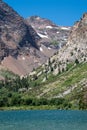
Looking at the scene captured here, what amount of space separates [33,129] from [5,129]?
10271mm

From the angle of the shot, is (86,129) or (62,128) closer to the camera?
(86,129)

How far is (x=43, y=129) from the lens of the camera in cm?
17038

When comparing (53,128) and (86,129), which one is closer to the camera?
(86,129)

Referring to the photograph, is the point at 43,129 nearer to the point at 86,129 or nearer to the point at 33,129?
the point at 33,129

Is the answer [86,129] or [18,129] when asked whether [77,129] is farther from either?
[18,129]

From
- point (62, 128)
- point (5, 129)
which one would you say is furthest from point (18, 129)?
point (62, 128)

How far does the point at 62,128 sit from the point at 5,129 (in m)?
21.2

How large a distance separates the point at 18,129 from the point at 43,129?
9.14 m

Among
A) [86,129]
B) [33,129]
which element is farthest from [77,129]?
[33,129]

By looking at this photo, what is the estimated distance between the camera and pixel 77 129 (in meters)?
165

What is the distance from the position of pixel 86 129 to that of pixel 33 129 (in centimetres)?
2070

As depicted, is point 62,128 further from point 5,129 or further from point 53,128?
point 5,129

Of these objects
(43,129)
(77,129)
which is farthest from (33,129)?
(77,129)

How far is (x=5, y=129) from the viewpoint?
169875 mm
